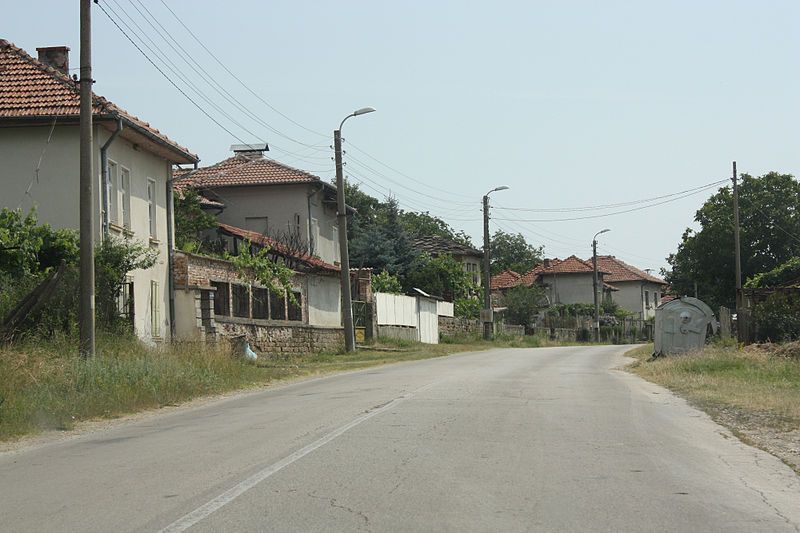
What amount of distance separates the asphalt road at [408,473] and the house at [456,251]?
204 feet

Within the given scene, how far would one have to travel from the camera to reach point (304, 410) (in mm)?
15016

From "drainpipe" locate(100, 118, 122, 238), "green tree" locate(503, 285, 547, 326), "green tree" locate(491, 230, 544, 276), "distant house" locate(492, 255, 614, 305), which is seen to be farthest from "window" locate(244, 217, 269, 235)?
"green tree" locate(491, 230, 544, 276)

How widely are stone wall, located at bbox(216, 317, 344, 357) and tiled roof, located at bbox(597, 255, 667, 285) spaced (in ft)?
223

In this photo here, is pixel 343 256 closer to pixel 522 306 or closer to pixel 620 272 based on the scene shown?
pixel 522 306

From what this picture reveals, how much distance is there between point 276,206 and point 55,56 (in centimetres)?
2114

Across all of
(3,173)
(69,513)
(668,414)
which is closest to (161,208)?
(3,173)

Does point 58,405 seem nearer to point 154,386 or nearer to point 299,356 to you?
point 154,386

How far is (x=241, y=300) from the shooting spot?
33.5 meters

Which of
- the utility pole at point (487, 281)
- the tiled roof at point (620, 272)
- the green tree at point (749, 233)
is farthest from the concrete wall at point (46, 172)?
the tiled roof at point (620, 272)

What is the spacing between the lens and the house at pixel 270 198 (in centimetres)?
4900

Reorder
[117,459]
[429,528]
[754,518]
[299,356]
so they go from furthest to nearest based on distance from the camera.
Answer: [299,356] → [117,459] → [754,518] → [429,528]

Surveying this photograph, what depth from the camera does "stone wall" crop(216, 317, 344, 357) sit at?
31.9 metres

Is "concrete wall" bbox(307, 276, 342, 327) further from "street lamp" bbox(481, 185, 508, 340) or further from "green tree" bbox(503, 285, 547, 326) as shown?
"green tree" bbox(503, 285, 547, 326)

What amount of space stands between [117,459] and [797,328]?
25163 millimetres
